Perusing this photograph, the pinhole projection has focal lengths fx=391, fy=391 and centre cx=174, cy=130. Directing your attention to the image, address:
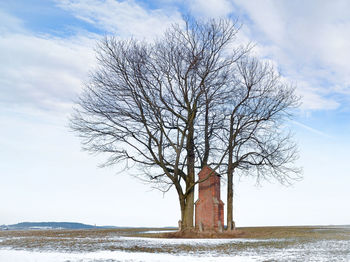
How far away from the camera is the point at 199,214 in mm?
26891

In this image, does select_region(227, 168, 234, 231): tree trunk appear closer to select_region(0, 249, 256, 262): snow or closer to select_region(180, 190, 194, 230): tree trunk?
select_region(180, 190, 194, 230): tree trunk

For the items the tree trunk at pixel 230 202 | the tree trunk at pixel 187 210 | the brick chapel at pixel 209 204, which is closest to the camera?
the tree trunk at pixel 187 210

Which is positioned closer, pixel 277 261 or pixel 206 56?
pixel 277 261

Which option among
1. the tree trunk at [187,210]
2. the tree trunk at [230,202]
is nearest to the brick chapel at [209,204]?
the tree trunk at [230,202]

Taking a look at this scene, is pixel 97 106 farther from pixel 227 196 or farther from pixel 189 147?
pixel 227 196

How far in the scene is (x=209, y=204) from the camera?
27.0 m

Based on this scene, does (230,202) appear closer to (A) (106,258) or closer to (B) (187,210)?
(B) (187,210)

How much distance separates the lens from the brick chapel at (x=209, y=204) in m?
26.6

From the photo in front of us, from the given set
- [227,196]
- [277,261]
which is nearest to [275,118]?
[227,196]

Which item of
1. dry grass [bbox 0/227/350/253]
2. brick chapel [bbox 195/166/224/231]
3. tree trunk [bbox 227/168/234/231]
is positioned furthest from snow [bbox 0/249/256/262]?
tree trunk [bbox 227/168/234/231]

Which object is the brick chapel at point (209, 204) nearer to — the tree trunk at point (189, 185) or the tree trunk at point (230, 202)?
the tree trunk at point (230, 202)

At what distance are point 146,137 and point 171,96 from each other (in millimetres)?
3240

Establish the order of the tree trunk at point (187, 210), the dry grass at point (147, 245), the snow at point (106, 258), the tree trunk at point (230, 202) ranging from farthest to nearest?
the tree trunk at point (230, 202), the tree trunk at point (187, 210), the dry grass at point (147, 245), the snow at point (106, 258)

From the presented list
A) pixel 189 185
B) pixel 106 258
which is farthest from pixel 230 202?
pixel 106 258
